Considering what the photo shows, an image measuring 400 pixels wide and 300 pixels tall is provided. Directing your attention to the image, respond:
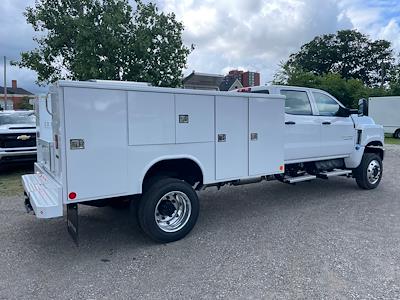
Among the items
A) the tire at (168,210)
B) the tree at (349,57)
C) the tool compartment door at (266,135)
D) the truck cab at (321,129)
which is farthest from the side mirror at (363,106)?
the tree at (349,57)

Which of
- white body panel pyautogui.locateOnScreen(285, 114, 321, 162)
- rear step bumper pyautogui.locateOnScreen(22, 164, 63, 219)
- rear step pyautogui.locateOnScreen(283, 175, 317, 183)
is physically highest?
white body panel pyautogui.locateOnScreen(285, 114, 321, 162)

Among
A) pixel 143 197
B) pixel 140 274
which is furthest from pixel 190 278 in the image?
pixel 143 197

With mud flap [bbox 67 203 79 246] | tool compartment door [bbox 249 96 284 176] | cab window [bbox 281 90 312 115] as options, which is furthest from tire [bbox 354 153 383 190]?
mud flap [bbox 67 203 79 246]

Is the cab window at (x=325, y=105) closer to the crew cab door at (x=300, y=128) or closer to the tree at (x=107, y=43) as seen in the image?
the crew cab door at (x=300, y=128)

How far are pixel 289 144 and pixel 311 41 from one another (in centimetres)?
5735

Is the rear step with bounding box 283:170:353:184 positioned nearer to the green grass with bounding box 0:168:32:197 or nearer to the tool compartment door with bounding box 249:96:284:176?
the tool compartment door with bounding box 249:96:284:176

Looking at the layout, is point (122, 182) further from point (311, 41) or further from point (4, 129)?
point (311, 41)

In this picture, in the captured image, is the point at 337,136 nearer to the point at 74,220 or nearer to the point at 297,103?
the point at 297,103

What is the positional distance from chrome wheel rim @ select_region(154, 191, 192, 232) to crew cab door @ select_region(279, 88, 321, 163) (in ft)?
7.66

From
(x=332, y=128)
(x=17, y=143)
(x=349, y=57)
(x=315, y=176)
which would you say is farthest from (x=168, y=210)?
(x=349, y=57)

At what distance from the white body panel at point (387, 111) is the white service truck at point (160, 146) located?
802 inches

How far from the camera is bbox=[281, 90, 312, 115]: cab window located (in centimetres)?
660

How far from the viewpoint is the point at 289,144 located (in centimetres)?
633

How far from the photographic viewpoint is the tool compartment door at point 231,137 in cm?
518
